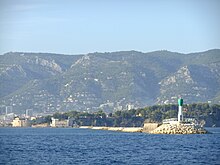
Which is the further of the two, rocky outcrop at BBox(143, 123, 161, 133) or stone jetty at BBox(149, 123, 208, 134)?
rocky outcrop at BBox(143, 123, 161, 133)

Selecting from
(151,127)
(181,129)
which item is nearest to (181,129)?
(181,129)

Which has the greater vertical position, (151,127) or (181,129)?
(151,127)

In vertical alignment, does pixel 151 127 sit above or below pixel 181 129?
above

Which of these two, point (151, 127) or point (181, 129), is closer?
point (181, 129)

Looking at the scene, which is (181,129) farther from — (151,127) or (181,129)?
(151,127)

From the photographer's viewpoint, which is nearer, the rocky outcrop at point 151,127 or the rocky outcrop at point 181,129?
the rocky outcrop at point 181,129

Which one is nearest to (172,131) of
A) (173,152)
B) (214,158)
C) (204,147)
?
(204,147)

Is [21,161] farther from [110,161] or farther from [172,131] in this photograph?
[172,131]

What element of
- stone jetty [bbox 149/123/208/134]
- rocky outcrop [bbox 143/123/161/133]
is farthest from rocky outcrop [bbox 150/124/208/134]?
rocky outcrop [bbox 143/123/161/133]

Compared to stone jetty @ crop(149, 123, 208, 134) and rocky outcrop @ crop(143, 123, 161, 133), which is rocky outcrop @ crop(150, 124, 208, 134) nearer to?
stone jetty @ crop(149, 123, 208, 134)

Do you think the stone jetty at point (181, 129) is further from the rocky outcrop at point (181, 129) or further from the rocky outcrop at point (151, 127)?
the rocky outcrop at point (151, 127)

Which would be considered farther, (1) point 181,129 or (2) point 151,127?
(2) point 151,127

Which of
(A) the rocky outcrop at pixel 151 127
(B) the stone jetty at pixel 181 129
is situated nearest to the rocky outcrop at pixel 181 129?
(B) the stone jetty at pixel 181 129

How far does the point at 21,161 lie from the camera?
75875 millimetres
